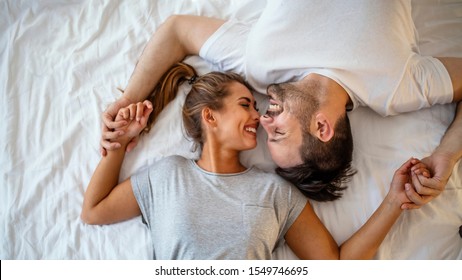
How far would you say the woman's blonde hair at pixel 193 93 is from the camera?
827mm

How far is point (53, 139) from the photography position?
870mm

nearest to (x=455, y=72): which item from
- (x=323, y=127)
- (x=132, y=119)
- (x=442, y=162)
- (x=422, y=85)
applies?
(x=422, y=85)

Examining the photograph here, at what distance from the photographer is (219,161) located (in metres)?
0.81

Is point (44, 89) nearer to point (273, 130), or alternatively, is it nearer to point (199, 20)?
point (199, 20)

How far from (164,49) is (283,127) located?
12.7 inches

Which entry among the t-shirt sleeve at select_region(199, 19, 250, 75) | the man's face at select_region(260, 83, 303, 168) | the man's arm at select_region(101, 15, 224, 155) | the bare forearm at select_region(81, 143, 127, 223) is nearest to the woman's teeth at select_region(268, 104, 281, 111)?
the man's face at select_region(260, 83, 303, 168)

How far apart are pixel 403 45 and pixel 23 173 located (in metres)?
0.84

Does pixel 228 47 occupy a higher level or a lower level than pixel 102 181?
higher

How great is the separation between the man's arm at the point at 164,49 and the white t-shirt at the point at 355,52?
125 millimetres

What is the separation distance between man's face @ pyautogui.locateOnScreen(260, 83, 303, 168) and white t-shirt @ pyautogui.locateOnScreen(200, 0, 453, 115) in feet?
0.17

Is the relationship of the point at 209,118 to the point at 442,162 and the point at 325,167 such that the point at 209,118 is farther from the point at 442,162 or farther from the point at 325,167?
the point at 442,162

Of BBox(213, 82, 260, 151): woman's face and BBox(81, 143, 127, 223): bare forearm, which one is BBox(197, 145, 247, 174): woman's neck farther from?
BBox(81, 143, 127, 223): bare forearm

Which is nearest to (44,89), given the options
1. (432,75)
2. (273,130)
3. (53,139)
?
(53,139)
